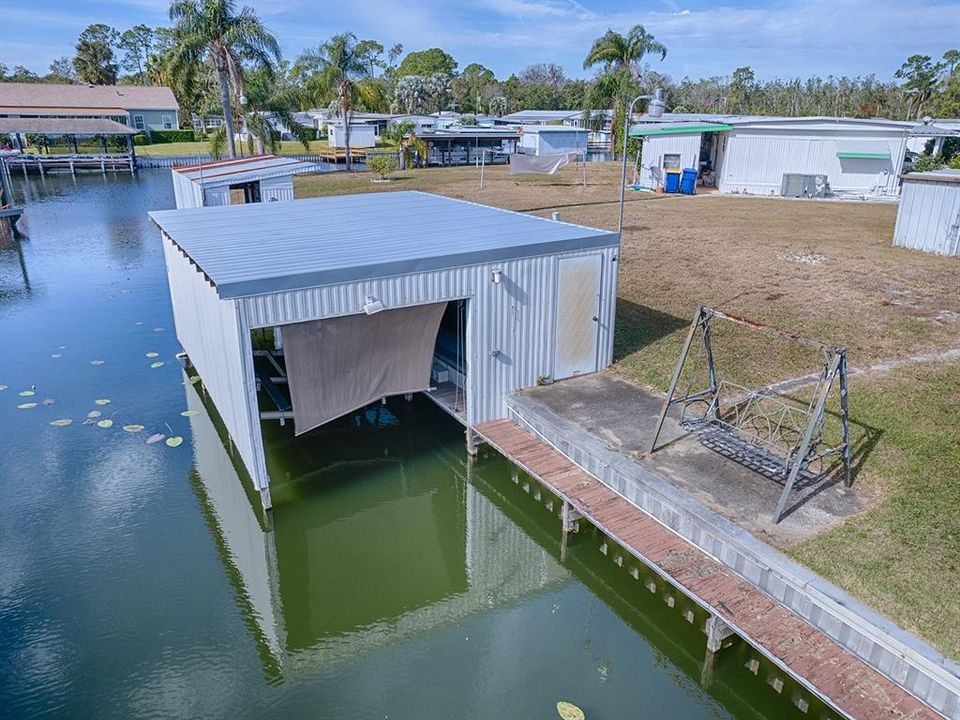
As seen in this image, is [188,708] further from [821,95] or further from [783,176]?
[821,95]

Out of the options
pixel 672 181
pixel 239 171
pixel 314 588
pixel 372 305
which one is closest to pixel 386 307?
pixel 372 305

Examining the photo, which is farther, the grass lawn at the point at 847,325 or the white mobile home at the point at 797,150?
the white mobile home at the point at 797,150

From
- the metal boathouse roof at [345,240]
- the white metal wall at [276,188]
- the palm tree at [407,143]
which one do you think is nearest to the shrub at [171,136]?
the palm tree at [407,143]

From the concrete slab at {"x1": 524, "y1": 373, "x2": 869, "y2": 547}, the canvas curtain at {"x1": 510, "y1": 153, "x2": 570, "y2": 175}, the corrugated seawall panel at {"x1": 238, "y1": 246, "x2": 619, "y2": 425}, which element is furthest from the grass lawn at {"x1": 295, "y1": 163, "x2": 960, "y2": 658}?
the corrugated seawall panel at {"x1": 238, "y1": 246, "x2": 619, "y2": 425}

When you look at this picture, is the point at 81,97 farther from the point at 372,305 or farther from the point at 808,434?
the point at 808,434

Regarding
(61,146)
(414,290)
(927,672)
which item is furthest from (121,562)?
(61,146)

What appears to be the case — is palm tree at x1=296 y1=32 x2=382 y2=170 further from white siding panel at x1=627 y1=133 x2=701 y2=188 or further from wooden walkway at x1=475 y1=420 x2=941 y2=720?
wooden walkway at x1=475 y1=420 x2=941 y2=720

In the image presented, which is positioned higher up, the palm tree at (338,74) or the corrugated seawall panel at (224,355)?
the palm tree at (338,74)

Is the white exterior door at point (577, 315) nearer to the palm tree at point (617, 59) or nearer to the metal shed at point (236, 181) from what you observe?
the metal shed at point (236, 181)
